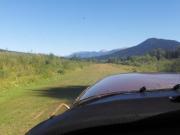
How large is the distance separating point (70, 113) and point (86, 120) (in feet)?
0.71

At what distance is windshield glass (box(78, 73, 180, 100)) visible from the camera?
137 inches

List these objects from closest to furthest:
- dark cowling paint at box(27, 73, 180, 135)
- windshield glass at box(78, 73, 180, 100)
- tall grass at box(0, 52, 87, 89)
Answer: dark cowling paint at box(27, 73, 180, 135) < windshield glass at box(78, 73, 180, 100) < tall grass at box(0, 52, 87, 89)

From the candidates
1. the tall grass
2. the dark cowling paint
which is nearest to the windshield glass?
the dark cowling paint

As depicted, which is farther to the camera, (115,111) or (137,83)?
(137,83)

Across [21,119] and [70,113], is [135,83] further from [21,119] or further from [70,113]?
[21,119]

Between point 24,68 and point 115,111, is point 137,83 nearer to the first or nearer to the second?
point 115,111

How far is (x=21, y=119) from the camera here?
15.6m

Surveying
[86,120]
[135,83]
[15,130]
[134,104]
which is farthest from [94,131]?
[15,130]

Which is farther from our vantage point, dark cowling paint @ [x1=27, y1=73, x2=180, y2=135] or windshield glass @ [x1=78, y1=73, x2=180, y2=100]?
windshield glass @ [x1=78, y1=73, x2=180, y2=100]

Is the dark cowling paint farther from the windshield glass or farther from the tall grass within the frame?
the tall grass

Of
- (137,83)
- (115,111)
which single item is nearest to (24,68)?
(137,83)

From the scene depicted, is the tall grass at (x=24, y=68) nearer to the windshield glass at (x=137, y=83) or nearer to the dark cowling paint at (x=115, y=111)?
the windshield glass at (x=137, y=83)

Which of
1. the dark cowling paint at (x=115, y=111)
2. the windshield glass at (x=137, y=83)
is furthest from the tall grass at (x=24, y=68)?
the dark cowling paint at (x=115, y=111)

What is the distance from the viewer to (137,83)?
3.64 meters
